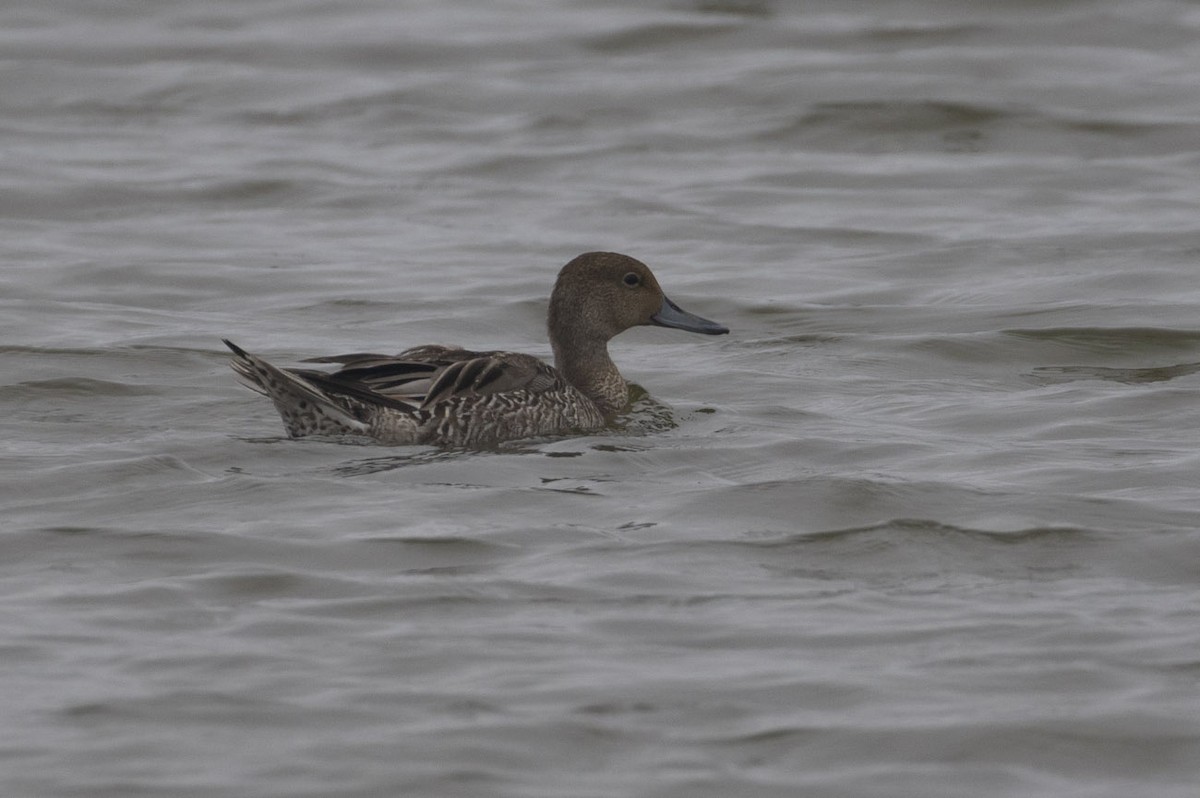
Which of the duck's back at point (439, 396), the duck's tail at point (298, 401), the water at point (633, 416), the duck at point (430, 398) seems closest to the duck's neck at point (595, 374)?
the duck at point (430, 398)

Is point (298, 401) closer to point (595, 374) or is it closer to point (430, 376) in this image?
point (430, 376)

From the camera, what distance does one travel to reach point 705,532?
811 centimetres

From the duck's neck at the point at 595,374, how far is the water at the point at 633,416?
26 centimetres

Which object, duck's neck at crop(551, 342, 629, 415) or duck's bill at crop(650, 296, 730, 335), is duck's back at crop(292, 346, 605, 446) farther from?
duck's bill at crop(650, 296, 730, 335)

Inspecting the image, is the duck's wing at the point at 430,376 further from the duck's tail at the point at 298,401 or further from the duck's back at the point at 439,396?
the duck's tail at the point at 298,401

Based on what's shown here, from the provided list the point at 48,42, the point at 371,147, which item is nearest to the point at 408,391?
the point at 371,147

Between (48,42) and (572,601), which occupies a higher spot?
(48,42)

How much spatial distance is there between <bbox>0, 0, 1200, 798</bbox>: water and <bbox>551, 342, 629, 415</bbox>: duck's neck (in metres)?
0.26

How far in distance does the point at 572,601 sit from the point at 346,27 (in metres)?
14.3

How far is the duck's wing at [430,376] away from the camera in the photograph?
31.1ft

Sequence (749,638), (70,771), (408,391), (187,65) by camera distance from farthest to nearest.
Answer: (187,65) < (408,391) < (749,638) < (70,771)

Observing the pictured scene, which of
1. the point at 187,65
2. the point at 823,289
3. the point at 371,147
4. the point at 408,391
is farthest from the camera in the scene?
the point at 187,65

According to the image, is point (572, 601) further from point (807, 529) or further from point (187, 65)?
point (187, 65)

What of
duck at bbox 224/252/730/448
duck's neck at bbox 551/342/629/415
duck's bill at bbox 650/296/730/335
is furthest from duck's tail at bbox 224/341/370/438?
duck's bill at bbox 650/296/730/335
